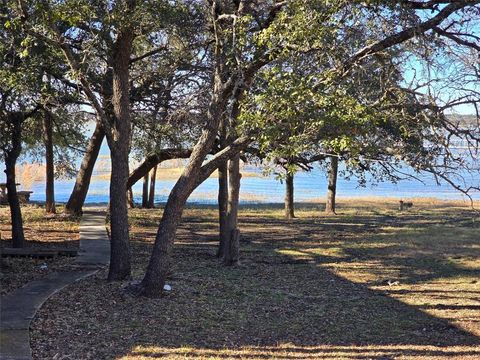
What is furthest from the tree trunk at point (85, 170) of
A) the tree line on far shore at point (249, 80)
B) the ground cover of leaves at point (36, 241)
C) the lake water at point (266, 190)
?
the lake water at point (266, 190)

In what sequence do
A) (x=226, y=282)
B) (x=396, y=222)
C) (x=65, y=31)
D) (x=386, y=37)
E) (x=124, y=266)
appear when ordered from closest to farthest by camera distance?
(x=386, y=37) < (x=124, y=266) < (x=226, y=282) < (x=65, y=31) < (x=396, y=222)

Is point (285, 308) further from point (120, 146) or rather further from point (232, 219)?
point (232, 219)

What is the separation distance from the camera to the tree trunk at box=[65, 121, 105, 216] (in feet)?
66.3

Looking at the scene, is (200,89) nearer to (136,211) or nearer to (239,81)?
(239,81)

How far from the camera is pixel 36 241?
49.6 ft

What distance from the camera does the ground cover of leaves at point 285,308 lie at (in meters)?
6.64

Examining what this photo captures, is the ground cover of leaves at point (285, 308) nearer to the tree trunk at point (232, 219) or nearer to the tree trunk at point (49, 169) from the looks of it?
the tree trunk at point (232, 219)

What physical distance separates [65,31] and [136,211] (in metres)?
13.4

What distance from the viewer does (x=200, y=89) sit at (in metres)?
13.2

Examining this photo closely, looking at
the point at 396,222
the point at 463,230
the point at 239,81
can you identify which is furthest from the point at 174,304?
the point at 396,222

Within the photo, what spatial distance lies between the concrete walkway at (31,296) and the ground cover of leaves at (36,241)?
10.6 inches

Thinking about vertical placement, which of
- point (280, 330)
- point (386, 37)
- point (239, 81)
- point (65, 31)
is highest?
point (65, 31)

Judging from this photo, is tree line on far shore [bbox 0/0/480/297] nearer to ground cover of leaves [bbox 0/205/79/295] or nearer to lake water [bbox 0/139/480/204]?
ground cover of leaves [bbox 0/205/79/295]

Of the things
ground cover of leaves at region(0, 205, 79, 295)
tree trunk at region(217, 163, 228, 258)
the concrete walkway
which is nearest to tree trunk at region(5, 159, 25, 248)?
ground cover of leaves at region(0, 205, 79, 295)
